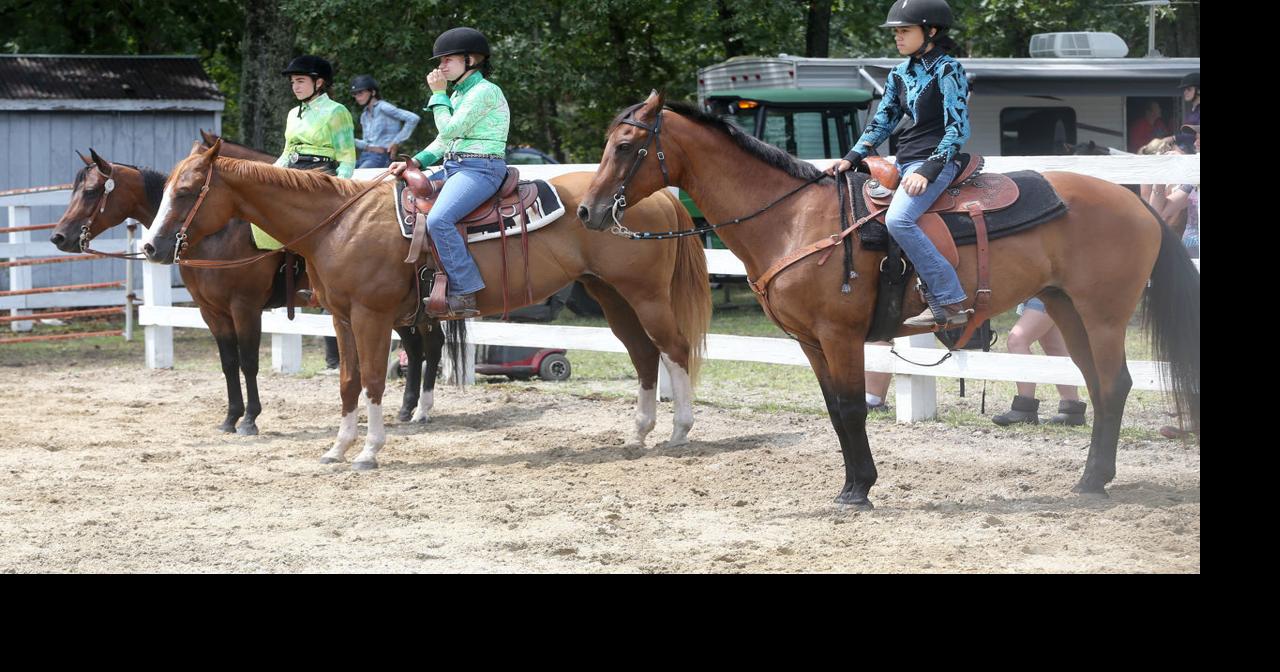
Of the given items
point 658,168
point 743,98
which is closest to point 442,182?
point 658,168

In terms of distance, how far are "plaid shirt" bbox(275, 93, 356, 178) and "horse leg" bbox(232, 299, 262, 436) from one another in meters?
1.02

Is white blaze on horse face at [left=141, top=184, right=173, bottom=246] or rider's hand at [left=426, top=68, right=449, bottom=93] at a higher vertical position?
rider's hand at [left=426, top=68, right=449, bottom=93]

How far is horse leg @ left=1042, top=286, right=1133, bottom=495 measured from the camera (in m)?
6.36

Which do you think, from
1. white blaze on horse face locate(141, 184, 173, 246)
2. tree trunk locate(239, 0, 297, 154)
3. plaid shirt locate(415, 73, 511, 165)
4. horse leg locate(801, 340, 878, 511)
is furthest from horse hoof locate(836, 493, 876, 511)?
tree trunk locate(239, 0, 297, 154)

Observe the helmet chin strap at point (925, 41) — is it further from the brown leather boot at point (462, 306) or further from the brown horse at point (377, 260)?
the brown leather boot at point (462, 306)

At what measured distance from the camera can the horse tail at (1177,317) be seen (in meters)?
6.48

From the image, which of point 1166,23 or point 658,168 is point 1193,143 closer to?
point 658,168

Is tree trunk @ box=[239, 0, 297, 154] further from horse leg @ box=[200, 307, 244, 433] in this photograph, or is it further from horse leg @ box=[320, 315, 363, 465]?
horse leg @ box=[320, 315, 363, 465]

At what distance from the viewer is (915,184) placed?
607cm

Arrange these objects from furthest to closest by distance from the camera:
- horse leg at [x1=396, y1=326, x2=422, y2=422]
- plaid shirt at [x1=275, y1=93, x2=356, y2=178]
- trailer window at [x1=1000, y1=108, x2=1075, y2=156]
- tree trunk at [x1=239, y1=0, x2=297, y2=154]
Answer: trailer window at [x1=1000, y1=108, x2=1075, y2=156], tree trunk at [x1=239, y1=0, x2=297, y2=154], horse leg at [x1=396, y1=326, x2=422, y2=422], plaid shirt at [x1=275, y1=93, x2=356, y2=178]

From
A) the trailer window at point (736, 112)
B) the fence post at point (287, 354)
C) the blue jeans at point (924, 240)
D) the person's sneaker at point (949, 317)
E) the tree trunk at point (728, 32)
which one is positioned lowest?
the fence post at point (287, 354)

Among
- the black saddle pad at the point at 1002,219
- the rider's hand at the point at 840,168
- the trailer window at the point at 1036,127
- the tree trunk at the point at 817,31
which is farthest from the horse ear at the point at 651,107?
the tree trunk at the point at 817,31

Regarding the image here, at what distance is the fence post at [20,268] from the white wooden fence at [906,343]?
4.88 metres

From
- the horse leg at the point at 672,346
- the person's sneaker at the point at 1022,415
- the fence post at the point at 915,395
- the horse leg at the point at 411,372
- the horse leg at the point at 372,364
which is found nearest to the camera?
the horse leg at the point at 372,364
